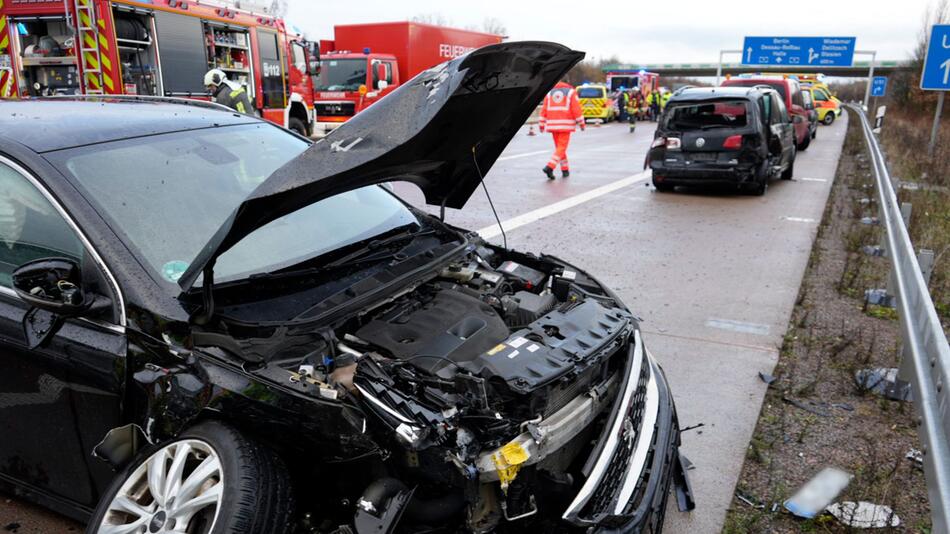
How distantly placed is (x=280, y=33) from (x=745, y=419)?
551 inches

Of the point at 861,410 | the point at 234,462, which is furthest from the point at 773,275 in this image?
the point at 234,462

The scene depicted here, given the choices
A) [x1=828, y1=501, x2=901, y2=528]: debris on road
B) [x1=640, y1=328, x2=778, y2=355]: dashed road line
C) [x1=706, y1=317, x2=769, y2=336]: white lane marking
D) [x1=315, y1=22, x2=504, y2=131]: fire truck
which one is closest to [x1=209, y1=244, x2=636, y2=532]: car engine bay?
[x1=828, y1=501, x2=901, y2=528]: debris on road

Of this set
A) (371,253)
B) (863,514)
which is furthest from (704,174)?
(371,253)

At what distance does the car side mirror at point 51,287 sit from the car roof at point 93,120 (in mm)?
566

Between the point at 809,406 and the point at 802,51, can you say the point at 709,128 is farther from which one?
the point at 802,51

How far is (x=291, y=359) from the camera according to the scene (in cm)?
235

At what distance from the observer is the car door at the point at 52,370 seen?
2.44m

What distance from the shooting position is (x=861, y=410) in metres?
4.09

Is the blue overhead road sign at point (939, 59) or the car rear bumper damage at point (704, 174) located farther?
the blue overhead road sign at point (939, 59)

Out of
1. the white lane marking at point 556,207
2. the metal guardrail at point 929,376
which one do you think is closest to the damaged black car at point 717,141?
the white lane marking at point 556,207

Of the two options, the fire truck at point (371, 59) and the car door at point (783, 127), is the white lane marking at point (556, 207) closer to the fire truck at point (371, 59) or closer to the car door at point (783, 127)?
the car door at point (783, 127)

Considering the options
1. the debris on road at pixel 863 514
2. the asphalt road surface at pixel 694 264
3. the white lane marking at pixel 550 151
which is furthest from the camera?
the white lane marking at pixel 550 151

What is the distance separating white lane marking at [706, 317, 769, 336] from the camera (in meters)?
5.35

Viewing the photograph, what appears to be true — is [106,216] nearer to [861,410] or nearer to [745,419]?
[745,419]
